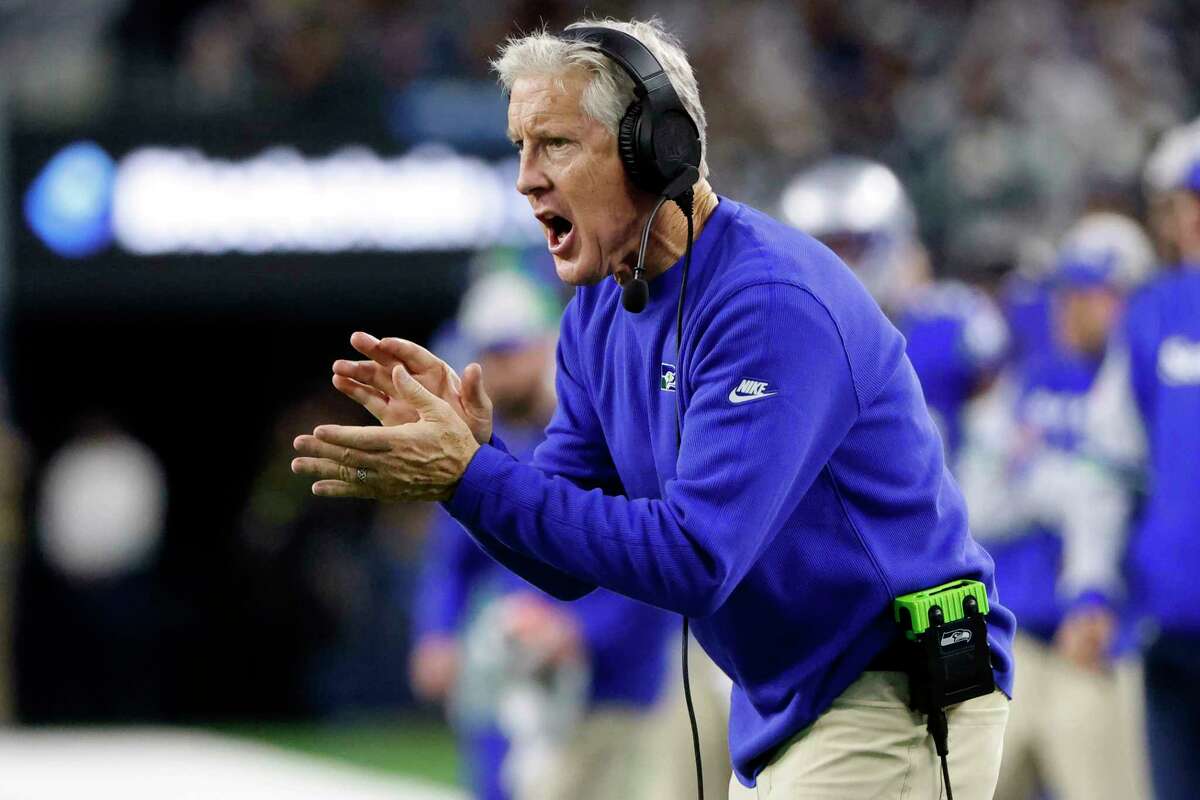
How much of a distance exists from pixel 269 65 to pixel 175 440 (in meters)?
3.35

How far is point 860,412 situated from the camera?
2.99 m

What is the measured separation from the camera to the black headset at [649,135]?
305 cm

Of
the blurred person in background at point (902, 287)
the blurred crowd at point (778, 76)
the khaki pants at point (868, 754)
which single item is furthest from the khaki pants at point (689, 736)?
the blurred crowd at point (778, 76)

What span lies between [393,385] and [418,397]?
2.6 inches

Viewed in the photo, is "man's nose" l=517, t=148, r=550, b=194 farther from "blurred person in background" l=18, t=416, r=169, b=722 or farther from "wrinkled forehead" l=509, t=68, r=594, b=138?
"blurred person in background" l=18, t=416, r=169, b=722

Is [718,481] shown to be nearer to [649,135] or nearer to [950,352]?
[649,135]

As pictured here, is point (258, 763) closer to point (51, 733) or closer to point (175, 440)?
point (51, 733)

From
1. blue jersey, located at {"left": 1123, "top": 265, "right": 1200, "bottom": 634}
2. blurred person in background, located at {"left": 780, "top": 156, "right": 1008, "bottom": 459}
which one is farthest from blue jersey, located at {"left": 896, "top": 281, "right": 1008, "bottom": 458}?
blue jersey, located at {"left": 1123, "top": 265, "right": 1200, "bottom": 634}

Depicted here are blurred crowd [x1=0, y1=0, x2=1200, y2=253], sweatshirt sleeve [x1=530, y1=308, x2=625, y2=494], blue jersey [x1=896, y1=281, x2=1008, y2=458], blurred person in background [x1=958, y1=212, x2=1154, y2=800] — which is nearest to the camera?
sweatshirt sleeve [x1=530, y1=308, x2=625, y2=494]

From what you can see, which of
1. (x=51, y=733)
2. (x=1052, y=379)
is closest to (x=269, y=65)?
(x=51, y=733)

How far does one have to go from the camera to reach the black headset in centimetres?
305

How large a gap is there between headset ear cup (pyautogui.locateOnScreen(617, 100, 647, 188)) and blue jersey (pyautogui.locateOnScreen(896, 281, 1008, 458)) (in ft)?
11.4

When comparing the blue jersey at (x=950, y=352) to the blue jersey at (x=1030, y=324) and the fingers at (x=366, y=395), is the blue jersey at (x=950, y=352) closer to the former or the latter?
the blue jersey at (x=1030, y=324)

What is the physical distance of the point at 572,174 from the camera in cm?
309
